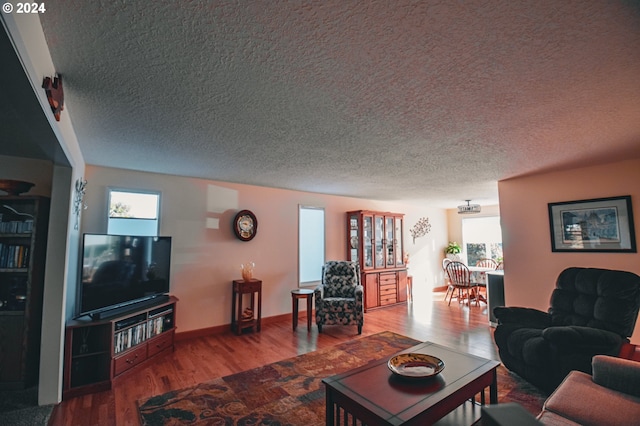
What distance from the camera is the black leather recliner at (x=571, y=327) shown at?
2.37 metres

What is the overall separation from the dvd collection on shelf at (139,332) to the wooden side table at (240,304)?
92cm

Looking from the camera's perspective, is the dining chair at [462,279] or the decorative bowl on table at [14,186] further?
the dining chair at [462,279]

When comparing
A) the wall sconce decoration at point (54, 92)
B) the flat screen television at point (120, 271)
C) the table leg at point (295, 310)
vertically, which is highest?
the wall sconce decoration at point (54, 92)

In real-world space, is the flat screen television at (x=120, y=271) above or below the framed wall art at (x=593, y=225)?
below

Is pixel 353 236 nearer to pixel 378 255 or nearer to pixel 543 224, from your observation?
pixel 378 255

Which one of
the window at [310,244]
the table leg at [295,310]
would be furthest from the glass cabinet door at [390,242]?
the table leg at [295,310]

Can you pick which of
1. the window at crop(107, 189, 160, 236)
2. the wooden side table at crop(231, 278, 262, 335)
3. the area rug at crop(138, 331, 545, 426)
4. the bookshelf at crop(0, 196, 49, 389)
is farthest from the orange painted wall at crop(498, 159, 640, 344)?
the bookshelf at crop(0, 196, 49, 389)

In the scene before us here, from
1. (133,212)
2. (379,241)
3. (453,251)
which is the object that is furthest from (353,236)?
(133,212)

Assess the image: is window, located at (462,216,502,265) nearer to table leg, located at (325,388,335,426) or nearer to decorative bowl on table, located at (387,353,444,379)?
decorative bowl on table, located at (387,353,444,379)

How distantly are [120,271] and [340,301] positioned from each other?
9.29ft

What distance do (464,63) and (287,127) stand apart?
134cm

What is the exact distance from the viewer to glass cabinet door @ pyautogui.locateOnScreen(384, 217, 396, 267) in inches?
247

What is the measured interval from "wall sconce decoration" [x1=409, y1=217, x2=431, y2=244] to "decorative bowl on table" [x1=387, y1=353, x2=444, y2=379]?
548 cm

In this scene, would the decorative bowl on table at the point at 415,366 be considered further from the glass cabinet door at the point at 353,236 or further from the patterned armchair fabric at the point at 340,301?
the glass cabinet door at the point at 353,236
